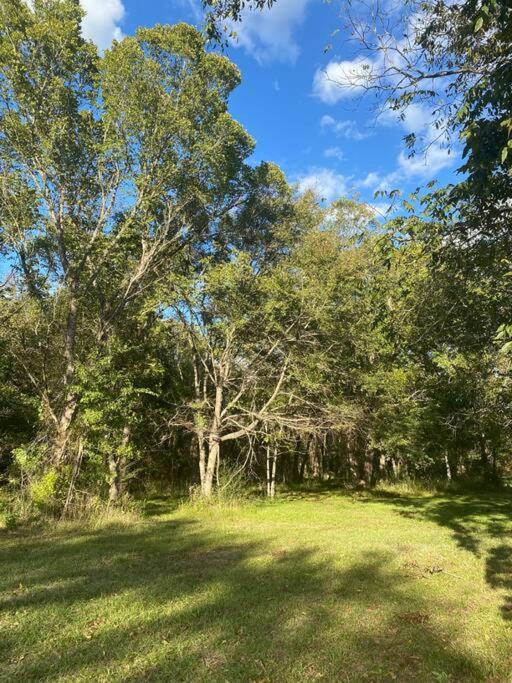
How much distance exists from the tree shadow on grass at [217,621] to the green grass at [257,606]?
2 cm

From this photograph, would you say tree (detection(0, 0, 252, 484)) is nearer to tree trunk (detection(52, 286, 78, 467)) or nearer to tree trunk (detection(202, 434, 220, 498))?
tree trunk (detection(52, 286, 78, 467))

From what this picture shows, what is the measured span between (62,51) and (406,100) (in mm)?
12205

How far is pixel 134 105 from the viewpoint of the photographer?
538 inches

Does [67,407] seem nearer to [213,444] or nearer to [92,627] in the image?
[213,444]

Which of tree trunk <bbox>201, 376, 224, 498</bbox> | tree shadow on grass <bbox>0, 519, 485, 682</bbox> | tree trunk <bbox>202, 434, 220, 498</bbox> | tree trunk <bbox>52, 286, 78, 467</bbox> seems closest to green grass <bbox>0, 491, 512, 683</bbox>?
tree shadow on grass <bbox>0, 519, 485, 682</bbox>

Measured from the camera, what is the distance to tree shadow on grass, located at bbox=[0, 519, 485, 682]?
11.8ft

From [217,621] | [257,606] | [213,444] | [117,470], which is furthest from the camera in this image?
[213,444]

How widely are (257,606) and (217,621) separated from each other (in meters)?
0.63

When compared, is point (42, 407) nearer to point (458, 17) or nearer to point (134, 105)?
point (134, 105)

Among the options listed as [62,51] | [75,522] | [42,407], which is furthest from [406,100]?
[62,51]

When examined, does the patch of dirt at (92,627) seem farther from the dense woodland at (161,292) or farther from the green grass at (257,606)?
the dense woodland at (161,292)

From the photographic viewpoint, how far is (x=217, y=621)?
457 cm

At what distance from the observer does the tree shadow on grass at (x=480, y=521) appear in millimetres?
6504


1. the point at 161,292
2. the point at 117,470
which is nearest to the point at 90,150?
the point at 161,292
